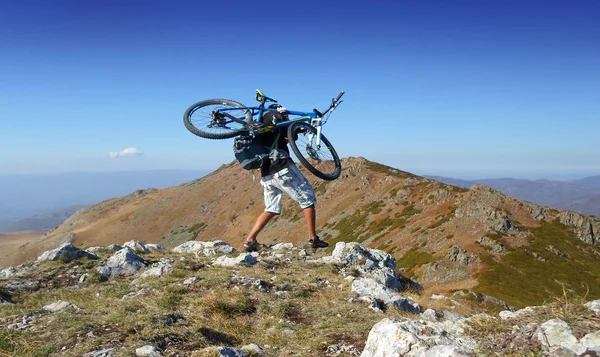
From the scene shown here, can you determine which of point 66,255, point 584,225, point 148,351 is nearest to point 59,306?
point 148,351

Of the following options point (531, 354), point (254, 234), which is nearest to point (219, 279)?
point (254, 234)

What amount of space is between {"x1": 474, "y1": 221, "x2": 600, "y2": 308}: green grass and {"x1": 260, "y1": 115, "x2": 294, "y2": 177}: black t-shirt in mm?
38799

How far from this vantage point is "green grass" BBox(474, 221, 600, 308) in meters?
45.0

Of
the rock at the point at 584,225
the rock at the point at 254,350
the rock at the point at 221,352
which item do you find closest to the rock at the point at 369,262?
the rock at the point at 254,350

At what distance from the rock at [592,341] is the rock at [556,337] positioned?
63 millimetres

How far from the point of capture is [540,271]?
169 ft

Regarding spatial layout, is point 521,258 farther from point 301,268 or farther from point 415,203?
point 301,268

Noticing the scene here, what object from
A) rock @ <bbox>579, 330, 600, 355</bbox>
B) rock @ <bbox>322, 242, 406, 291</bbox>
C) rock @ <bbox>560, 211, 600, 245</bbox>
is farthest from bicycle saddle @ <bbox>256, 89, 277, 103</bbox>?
rock @ <bbox>560, 211, 600, 245</bbox>

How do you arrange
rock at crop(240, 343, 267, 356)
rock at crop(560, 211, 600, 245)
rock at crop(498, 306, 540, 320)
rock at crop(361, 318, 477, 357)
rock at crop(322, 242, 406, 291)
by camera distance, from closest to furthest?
1. rock at crop(361, 318, 477, 357)
2. rock at crop(498, 306, 540, 320)
3. rock at crop(240, 343, 267, 356)
4. rock at crop(322, 242, 406, 291)
5. rock at crop(560, 211, 600, 245)

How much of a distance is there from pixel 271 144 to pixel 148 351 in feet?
24.8

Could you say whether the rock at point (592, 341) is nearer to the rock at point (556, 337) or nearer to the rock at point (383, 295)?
the rock at point (556, 337)

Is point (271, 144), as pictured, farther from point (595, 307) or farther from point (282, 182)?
point (595, 307)

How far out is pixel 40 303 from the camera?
35.2 feet

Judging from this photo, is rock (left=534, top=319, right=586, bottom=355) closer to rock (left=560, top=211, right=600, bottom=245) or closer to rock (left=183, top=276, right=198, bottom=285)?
rock (left=183, top=276, right=198, bottom=285)
